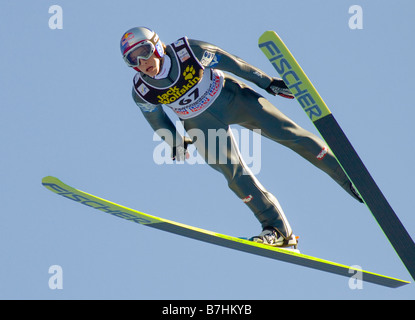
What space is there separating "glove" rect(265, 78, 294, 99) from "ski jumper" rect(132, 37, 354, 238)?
0.23 ft

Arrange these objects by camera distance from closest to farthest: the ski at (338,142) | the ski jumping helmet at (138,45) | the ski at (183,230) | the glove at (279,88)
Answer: the ski at (338,142) → the ski jumping helmet at (138,45) → the ski at (183,230) → the glove at (279,88)

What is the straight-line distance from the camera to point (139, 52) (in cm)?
1059

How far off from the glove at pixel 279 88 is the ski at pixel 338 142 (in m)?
0.53

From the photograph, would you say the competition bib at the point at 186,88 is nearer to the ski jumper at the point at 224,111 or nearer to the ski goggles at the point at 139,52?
the ski jumper at the point at 224,111

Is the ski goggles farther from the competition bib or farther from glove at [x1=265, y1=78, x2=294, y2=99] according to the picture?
glove at [x1=265, y1=78, x2=294, y2=99]

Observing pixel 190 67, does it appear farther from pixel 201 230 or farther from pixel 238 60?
pixel 201 230

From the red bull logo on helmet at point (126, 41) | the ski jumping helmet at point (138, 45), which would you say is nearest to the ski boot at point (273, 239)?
the ski jumping helmet at point (138, 45)

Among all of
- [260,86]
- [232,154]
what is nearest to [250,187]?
[232,154]

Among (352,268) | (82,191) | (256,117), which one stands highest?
(256,117)

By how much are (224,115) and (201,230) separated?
4.54ft

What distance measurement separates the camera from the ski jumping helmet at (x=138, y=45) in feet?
34.7

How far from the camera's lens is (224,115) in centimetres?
1129

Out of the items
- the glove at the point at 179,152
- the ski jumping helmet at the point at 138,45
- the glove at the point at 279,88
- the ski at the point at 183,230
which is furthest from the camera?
the glove at the point at 179,152

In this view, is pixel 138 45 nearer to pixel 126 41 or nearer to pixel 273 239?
pixel 126 41
